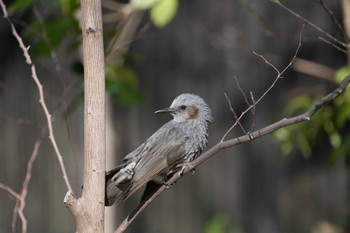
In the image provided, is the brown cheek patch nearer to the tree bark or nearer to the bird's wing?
the bird's wing

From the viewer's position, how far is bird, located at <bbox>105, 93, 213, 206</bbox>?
3.86 meters

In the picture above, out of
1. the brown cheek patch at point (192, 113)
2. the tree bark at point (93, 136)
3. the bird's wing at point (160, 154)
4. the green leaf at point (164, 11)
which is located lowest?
the tree bark at point (93, 136)

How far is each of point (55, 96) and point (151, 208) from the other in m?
1.23

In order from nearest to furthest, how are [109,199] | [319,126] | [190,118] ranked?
[109,199] → [190,118] → [319,126]

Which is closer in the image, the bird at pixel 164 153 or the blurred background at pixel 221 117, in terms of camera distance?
the bird at pixel 164 153

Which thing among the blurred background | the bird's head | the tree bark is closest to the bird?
the bird's head

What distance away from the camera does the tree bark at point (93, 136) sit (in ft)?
9.57

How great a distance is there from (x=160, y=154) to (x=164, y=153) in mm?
51

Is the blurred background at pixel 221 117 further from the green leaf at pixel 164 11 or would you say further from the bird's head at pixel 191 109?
the bird's head at pixel 191 109

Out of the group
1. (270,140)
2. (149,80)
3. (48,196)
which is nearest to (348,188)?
(270,140)

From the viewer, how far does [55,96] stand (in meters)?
6.98

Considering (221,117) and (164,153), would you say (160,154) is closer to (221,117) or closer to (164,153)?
(164,153)

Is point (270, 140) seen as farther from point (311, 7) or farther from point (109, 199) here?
point (109, 199)

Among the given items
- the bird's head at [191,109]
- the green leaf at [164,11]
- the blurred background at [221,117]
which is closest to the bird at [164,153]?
the bird's head at [191,109]
